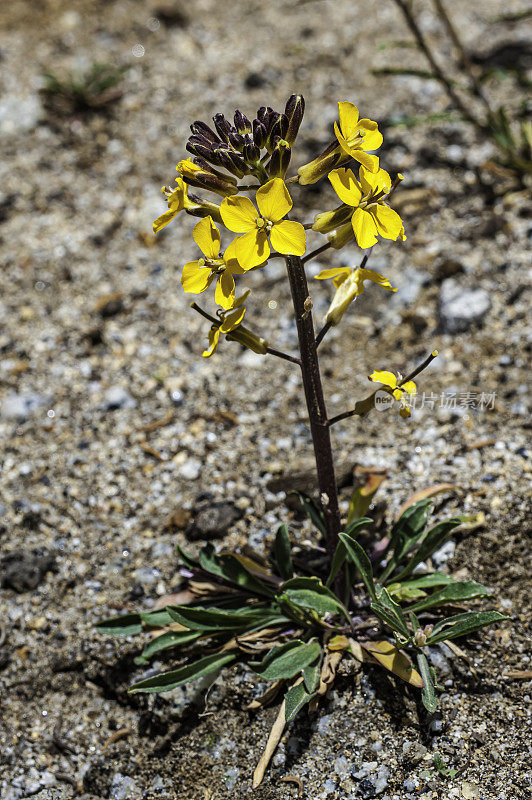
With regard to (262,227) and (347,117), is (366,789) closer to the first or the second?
(262,227)

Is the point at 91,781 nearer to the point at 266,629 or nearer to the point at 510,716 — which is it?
the point at 266,629

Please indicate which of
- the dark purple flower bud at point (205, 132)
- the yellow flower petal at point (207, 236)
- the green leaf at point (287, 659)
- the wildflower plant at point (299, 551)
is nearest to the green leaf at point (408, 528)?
the wildflower plant at point (299, 551)

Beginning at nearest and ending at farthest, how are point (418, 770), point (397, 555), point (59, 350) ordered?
point (418, 770), point (397, 555), point (59, 350)

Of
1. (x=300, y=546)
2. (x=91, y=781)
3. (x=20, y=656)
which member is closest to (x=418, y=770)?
(x=300, y=546)

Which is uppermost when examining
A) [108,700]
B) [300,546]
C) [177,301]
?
[177,301]

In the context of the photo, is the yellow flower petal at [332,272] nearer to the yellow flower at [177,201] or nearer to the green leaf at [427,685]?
the yellow flower at [177,201]

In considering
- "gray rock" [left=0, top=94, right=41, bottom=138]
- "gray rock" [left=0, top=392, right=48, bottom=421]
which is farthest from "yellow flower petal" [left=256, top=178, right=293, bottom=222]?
"gray rock" [left=0, top=94, right=41, bottom=138]
